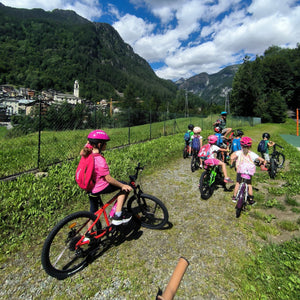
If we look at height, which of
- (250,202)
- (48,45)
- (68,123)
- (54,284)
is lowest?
(54,284)

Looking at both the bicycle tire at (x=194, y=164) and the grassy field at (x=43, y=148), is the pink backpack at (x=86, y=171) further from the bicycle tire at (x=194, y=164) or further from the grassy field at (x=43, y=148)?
the bicycle tire at (x=194, y=164)

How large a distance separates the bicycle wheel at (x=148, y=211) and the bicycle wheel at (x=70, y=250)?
0.82m

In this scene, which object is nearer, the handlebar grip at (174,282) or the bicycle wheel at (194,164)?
the handlebar grip at (174,282)

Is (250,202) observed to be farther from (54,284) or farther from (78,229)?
(54,284)

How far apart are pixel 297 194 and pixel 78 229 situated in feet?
18.2

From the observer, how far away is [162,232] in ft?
11.1

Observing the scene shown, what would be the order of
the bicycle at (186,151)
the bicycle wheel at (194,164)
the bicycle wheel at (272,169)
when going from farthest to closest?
the bicycle at (186,151)
the bicycle wheel at (194,164)
the bicycle wheel at (272,169)

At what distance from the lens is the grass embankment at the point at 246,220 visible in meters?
2.35

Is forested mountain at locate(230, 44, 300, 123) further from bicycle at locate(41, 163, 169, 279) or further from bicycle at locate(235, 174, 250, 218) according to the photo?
bicycle at locate(41, 163, 169, 279)

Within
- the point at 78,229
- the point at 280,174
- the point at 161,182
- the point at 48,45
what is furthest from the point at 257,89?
the point at 48,45

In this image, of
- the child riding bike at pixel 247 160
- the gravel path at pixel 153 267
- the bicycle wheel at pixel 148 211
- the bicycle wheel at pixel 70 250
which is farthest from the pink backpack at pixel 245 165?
the bicycle wheel at pixel 70 250

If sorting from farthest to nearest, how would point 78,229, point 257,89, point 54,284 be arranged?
1. point 257,89
2. point 78,229
3. point 54,284

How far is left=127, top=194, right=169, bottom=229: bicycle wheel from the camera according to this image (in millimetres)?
3283

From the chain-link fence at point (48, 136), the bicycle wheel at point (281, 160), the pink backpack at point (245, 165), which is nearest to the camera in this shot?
the pink backpack at point (245, 165)
